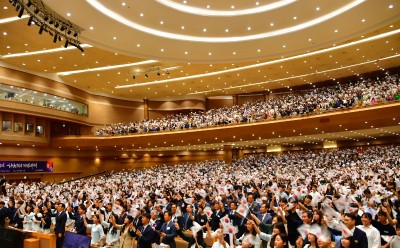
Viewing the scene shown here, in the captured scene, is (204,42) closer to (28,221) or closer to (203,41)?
(203,41)

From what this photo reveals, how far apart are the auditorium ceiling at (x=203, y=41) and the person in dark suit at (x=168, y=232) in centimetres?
866

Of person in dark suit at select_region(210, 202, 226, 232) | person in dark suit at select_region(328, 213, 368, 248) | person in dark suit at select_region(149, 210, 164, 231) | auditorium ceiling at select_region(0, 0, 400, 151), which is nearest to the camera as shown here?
person in dark suit at select_region(328, 213, 368, 248)

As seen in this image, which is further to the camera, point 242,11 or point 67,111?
point 67,111

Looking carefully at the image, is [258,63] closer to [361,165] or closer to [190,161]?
[361,165]

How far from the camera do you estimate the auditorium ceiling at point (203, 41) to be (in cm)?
1494

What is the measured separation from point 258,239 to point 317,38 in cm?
1519

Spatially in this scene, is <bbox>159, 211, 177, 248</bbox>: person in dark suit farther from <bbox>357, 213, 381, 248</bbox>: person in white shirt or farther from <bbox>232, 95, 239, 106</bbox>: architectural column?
<bbox>232, 95, 239, 106</bbox>: architectural column

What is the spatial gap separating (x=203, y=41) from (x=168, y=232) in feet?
45.3

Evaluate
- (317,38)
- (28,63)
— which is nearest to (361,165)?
(317,38)

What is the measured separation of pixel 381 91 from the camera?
63.2 feet

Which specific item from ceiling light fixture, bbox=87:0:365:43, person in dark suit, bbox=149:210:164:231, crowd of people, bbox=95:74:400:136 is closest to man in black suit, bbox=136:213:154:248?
person in dark suit, bbox=149:210:164:231

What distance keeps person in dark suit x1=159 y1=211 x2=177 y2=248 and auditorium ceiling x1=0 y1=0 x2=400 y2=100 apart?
28.4 feet

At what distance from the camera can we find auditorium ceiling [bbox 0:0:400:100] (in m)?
14.9

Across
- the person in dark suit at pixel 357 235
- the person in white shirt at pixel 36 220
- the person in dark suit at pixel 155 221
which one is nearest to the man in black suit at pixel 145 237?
the person in dark suit at pixel 155 221
